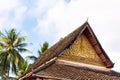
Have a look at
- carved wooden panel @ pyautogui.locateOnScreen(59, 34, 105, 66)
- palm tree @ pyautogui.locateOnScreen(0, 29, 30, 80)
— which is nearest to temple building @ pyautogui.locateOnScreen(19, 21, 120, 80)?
carved wooden panel @ pyautogui.locateOnScreen(59, 34, 105, 66)

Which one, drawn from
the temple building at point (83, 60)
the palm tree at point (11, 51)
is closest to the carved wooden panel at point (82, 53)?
the temple building at point (83, 60)

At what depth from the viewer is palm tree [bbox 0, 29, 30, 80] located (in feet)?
134

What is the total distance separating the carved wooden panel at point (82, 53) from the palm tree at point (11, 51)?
18834mm

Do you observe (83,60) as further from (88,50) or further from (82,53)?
(88,50)

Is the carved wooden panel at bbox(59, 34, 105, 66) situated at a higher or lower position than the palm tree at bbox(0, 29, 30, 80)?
lower

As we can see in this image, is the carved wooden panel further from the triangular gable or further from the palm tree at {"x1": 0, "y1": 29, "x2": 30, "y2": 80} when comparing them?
the palm tree at {"x1": 0, "y1": 29, "x2": 30, "y2": 80}

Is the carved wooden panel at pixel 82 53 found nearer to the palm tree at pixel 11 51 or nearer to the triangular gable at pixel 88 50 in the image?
the triangular gable at pixel 88 50

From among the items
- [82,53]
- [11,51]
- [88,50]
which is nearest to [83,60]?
[82,53]

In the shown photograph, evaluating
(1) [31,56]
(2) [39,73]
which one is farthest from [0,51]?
(2) [39,73]

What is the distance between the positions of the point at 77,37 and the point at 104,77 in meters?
3.43

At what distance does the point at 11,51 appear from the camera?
4181 cm

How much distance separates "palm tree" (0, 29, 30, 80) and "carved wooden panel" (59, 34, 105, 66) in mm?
18834

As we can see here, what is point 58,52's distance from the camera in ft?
72.8

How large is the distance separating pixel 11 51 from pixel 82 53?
66.9ft
